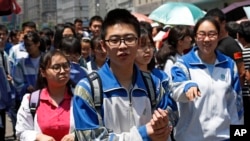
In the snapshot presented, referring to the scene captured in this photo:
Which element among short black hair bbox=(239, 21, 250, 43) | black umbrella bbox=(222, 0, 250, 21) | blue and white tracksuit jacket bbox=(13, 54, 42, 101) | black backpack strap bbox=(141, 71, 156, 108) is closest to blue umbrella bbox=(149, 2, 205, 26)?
black umbrella bbox=(222, 0, 250, 21)

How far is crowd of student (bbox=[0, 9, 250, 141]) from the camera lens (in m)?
2.60

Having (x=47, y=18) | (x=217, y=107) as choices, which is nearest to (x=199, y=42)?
(x=217, y=107)

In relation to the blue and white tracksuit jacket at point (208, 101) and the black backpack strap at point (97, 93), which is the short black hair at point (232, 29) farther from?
the black backpack strap at point (97, 93)

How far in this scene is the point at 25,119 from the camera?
3.70m

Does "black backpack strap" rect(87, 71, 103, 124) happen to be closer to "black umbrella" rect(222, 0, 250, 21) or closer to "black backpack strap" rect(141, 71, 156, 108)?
"black backpack strap" rect(141, 71, 156, 108)

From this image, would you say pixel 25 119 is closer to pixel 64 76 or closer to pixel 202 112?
pixel 64 76

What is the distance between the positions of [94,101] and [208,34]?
1.45 metres

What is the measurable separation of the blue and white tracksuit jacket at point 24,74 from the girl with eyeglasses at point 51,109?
2807mm

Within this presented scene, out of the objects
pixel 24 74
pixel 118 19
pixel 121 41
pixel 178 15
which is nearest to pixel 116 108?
pixel 121 41

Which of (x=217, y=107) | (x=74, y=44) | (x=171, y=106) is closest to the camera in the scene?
(x=171, y=106)

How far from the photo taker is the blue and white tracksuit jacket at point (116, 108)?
258 centimetres

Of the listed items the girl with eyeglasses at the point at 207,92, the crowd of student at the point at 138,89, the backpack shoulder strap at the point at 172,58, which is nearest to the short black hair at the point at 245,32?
the crowd of student at the point at 138,89

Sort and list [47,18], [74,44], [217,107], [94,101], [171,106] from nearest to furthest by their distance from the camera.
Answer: [94,101] < [171,106] < [217,107] < [74,44] < [47,18]

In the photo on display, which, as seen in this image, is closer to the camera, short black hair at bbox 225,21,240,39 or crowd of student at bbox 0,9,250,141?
crowd of student at bbox 0,9,250,141
